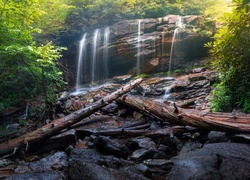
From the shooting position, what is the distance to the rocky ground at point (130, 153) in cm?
306

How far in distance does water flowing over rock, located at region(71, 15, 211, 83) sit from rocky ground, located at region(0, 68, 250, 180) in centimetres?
689

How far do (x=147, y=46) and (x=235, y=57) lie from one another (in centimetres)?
887

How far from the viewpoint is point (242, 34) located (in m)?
5.15

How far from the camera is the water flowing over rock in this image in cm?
1380

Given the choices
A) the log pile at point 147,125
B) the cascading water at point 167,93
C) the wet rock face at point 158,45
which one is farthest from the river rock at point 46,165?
the wet rock face at point 158,45

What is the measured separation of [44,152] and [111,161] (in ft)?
7.23

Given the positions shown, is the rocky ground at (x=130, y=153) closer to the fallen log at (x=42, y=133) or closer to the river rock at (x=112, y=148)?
the river rock at (x=112, y=148)

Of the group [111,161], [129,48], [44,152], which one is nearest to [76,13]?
[129,48]

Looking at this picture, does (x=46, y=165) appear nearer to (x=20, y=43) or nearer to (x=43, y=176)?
(x=43, y=176)

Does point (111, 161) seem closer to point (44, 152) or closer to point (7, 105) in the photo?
point (44, 152)

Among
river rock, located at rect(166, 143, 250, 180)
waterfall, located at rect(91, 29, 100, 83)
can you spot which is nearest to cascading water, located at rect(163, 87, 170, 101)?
river rock, located at rect(166, 143, 250, 180)

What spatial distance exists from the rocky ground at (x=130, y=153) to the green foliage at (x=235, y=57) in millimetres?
1312

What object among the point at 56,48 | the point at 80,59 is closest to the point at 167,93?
the point at 56,48

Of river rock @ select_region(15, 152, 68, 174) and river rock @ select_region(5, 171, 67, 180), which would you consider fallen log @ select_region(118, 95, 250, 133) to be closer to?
river rock @ select_region(15, 152, 68, 174)
